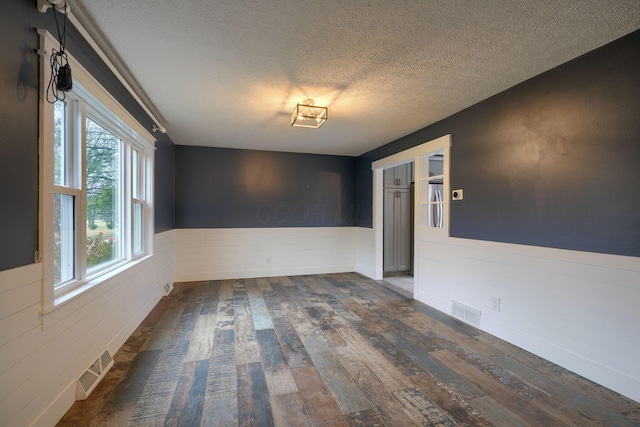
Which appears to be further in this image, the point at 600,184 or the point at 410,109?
the point at 410,109

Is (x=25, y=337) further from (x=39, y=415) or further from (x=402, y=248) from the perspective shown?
(x=402, y=248)

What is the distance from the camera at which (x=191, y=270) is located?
5324 mm

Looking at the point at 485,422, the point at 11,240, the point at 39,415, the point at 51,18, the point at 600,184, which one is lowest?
the point at 485,422

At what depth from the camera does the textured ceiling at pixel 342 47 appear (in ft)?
5.84

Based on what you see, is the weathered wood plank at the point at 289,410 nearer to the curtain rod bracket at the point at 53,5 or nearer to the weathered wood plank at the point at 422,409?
the weathered wood plank at the point at 422,409

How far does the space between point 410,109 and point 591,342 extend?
2.68 metres

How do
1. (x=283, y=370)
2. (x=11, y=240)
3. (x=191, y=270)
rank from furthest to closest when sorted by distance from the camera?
(x=191, y=270) → (x=283, y=370) → (x=11, y=240)

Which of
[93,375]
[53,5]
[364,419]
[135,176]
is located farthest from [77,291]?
[364,419]

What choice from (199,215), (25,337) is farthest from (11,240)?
(199,215)

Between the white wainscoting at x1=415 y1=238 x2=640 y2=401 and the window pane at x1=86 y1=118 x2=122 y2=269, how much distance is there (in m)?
3.71

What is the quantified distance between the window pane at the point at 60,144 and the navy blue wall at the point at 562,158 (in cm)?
369

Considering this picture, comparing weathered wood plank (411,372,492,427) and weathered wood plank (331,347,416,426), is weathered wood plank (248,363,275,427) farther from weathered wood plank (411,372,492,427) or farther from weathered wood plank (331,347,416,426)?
weathered wood plank (411,372,492,427)

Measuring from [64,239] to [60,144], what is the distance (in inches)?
25.3

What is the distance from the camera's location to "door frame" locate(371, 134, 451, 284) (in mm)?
3701
